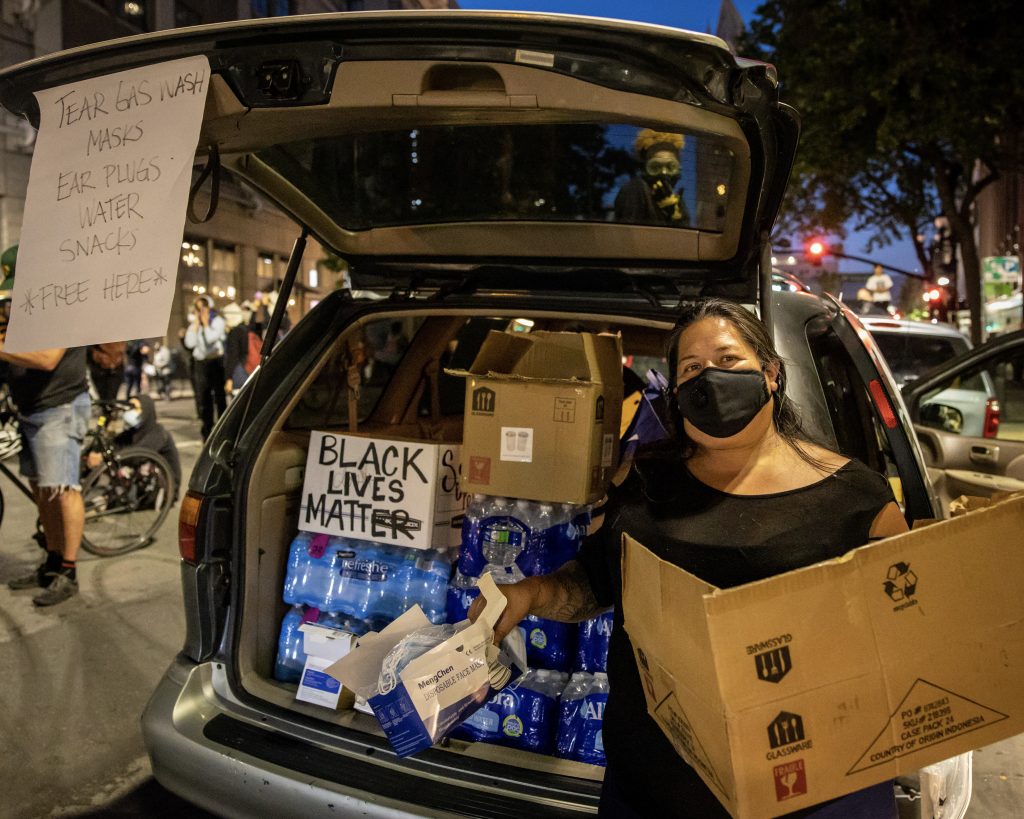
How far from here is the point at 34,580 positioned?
16.8ft

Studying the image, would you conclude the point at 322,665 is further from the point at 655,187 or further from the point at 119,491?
the point at 119,491

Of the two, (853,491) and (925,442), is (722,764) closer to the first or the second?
(853,491)

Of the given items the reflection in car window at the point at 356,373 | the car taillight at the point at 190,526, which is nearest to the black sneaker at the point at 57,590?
the reflection in car window at the point at 356,373

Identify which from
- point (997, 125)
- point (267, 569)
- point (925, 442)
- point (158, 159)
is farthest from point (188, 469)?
point (997, 125)

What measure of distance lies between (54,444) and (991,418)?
5845mm

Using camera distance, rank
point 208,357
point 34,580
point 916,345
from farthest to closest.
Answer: point 208,357 → point 916,345 → point 34,580

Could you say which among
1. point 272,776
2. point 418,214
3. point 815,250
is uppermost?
point 815,250

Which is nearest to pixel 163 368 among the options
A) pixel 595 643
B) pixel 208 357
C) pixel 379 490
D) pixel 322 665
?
pixel 208 357

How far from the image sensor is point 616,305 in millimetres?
2775

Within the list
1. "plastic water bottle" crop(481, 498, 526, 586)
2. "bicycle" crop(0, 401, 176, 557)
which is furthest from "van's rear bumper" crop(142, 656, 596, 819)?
"bicycle" crop(0, 401, 176, 557)

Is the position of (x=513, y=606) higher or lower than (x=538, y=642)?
higher

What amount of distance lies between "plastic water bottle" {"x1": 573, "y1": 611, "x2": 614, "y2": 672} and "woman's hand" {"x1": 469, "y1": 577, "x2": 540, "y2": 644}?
0.99 metres

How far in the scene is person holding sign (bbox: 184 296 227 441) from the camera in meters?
10.1

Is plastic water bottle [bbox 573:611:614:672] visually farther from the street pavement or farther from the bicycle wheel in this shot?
the bicycle wheel
